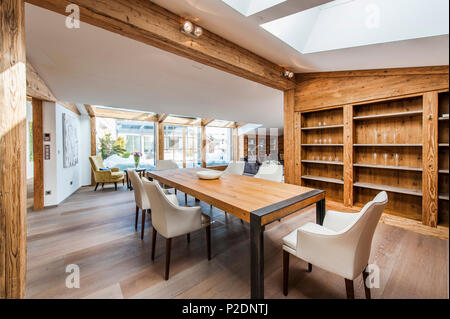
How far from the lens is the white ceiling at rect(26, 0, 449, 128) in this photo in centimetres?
165

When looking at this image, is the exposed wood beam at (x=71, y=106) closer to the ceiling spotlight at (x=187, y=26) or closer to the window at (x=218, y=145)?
the ceiling spotlight at (x=187, y=26)

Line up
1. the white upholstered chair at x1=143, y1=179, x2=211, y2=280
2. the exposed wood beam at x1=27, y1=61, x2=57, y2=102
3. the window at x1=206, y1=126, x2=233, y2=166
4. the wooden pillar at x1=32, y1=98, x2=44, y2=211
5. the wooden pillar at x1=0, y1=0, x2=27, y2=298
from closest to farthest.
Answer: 1. the wooden pillar at x1=0, y1=0, x2=27, y2=298
2. the white upholstered chair at x1=143, y1=179, x2=211, y2=280
3. the exposed wood beam at x1=27, y1=61, x2=57, y2=102
4. the wooden pillar at x1=32, y1=98, x2=44, y2=211
5. the window at x1=206, y1=126, x2=233, y2=166

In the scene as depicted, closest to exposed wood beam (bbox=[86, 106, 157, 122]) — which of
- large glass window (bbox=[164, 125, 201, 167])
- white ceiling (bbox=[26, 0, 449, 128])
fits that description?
large glass window (bbox=[164, 125, 201, 167])

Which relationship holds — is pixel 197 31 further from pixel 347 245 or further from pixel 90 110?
pixel 90 110

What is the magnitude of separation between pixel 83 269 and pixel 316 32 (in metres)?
3.48

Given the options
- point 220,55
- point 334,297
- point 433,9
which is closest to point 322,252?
point 334,297

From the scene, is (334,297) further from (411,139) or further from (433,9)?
(411,139)

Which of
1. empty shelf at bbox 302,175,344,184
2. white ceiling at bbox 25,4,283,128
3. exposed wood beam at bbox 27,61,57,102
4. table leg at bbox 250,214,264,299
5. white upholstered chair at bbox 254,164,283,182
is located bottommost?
table leg at bbox 250,214,264,299

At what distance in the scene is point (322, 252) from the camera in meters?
1.25

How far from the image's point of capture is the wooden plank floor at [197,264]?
59.3 inches

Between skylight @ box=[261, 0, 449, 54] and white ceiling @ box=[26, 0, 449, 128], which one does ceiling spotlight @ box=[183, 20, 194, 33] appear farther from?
skylight @ box=[261, 0, 449, 54]

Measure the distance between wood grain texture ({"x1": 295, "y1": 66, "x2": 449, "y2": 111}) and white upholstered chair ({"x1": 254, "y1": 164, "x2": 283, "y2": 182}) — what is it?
1.38 metres

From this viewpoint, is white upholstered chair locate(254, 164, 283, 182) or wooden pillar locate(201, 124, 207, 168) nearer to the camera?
white upholstered chair locate(254, 164, 283, 182)
